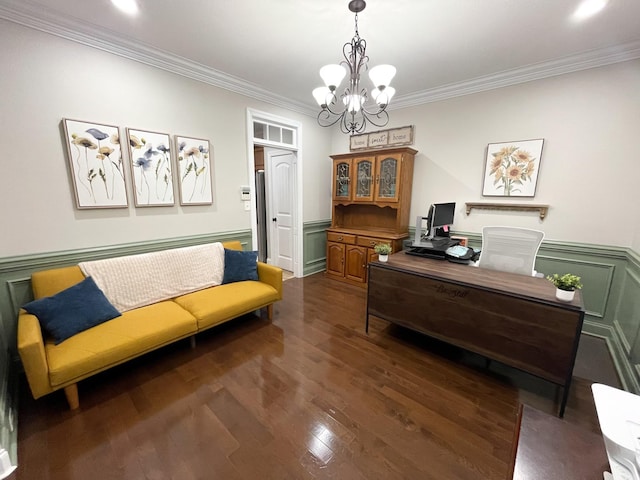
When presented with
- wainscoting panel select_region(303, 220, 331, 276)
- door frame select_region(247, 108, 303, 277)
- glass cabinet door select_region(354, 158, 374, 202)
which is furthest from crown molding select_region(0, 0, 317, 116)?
wainscoting panel select_region(303, 220, 331, 276)

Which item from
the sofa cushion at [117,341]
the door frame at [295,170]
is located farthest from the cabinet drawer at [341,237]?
the sofa cushion at [117,341]

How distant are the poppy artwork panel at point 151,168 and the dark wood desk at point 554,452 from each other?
3.17 metres

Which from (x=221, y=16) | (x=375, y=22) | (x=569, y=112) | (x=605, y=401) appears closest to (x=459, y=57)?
(x=375, y=22)

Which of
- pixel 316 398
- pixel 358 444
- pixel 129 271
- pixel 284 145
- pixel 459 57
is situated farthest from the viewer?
pixel 284 145

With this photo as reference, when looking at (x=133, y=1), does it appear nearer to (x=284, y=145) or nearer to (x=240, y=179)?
(x=240, y=179)

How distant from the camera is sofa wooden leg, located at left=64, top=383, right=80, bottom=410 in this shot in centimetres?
167

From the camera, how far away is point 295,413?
1.71 metres

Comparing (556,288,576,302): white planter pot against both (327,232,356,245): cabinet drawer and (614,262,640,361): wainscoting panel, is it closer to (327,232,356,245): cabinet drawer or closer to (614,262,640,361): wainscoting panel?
(614,262,640,361): wainscoting panel

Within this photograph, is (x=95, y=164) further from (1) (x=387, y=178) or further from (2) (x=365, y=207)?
(2) (x=365, y=207)

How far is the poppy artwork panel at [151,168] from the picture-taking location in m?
2.48

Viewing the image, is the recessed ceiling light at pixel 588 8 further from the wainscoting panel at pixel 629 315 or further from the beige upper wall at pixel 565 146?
the wainscoting panel at pixel 629 315

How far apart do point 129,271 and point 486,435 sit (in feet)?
9.81

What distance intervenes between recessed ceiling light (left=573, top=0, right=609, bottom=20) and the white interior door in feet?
10.4

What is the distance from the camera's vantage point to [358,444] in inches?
59.3
